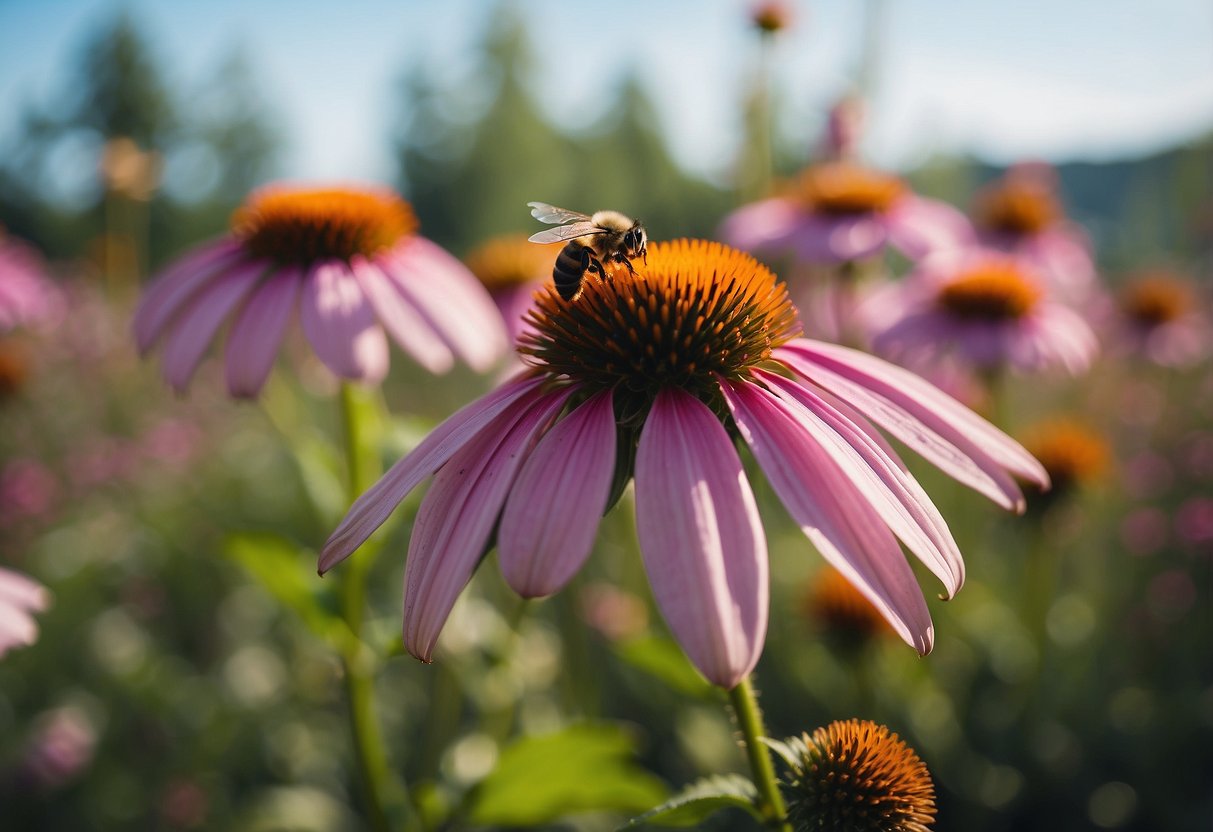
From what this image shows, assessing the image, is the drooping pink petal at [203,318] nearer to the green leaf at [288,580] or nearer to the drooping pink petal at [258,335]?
the drooping pink petal at [258,335]

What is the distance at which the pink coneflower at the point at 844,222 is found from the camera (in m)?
2.31

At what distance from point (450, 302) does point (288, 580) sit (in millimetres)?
593

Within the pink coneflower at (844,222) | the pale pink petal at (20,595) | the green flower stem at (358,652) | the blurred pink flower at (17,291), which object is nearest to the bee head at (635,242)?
the green flower stem at (358,652)

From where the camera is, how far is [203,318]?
1.53 meters

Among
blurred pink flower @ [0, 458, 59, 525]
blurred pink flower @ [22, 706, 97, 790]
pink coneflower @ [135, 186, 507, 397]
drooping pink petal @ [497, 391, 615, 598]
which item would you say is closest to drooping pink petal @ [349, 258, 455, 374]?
pink coneflower @ [135, 186, 507, 397]

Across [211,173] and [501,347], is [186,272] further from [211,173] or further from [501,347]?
[211,173]

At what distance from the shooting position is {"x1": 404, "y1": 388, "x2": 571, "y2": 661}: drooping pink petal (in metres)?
0.78

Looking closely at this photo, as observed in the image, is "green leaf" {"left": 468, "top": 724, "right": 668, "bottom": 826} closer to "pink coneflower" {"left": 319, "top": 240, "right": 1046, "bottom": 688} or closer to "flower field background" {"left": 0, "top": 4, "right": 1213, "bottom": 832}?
"flower field background" {"left": 0, "top": 4, "right": 1213, "bottom": 832}

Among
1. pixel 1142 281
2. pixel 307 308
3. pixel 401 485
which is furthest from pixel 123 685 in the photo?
pixel 1142 281

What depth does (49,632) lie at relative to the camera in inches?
124

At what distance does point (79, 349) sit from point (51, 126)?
57.6ft

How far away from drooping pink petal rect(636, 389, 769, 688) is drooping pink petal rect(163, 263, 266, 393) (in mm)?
989

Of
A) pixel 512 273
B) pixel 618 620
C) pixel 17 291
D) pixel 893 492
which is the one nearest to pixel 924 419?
pixel 893 492

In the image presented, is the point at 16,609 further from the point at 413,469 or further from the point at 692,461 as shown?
the point at 692,461
